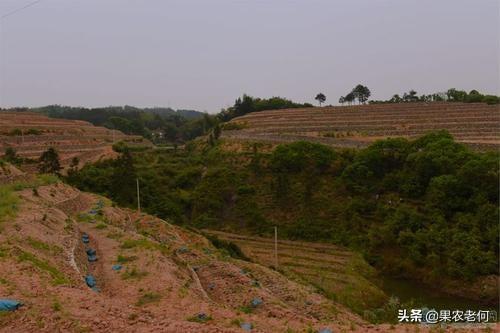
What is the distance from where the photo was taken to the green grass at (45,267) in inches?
289

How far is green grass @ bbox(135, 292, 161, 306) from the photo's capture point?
25.2 ft

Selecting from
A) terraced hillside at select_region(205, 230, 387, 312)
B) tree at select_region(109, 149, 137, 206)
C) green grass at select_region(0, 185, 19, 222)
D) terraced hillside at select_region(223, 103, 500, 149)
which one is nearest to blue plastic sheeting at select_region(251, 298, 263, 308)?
terraced hillside at select_region(205, 230, 387, 312)

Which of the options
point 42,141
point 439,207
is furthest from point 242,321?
point 42,141

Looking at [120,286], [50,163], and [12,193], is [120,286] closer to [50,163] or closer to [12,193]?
[12,193]

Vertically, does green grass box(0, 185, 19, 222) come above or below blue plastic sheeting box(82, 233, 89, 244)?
above

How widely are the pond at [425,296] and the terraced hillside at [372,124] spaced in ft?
32.2

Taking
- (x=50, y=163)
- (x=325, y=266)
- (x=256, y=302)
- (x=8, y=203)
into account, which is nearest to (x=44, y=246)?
(x=8, y=203)

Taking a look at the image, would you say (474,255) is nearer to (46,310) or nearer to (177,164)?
(46,310)

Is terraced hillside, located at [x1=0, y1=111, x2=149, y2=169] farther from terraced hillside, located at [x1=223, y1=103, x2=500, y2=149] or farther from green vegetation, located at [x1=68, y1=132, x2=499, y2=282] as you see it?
terraced hillside, located at [x1=223, y1=103, x2=500, y2=149]

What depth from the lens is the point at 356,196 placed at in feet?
76.7

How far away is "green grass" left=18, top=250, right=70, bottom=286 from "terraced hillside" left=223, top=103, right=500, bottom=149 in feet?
71.8

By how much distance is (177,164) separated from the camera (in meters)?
34.4

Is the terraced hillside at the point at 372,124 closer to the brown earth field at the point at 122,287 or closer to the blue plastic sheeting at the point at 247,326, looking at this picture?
the brown earth field at the point at 122,287

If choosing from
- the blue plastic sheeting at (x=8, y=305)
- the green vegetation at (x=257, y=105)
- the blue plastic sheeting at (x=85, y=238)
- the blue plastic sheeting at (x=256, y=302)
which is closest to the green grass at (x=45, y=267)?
the blue plastic sheeting at (x=8, y=305)
